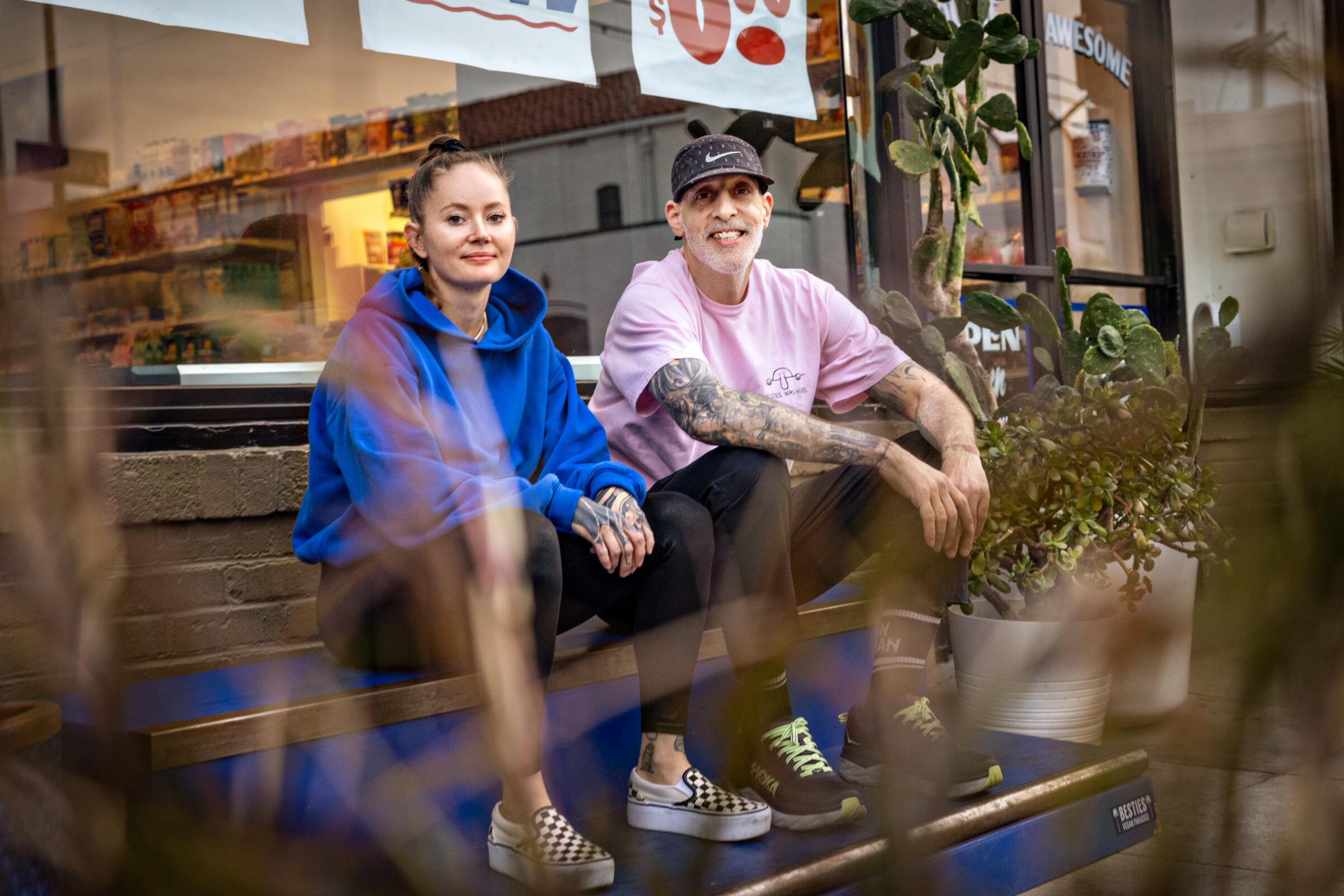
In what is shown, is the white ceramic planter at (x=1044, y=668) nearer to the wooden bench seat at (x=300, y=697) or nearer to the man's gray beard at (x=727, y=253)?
the wooden bench seat at (x=300, y=697)

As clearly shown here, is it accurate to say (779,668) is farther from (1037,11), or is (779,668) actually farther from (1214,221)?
(1037,11)

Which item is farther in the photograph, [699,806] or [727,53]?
[727,53]

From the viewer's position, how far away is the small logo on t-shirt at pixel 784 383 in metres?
2.28

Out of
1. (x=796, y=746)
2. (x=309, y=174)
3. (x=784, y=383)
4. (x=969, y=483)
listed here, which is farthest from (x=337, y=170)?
(x=796, y=746)

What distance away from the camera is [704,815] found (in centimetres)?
151

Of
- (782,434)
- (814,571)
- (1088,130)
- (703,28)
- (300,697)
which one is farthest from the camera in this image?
(1088,130)

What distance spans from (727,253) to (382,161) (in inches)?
74.8

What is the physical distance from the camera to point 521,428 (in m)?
2.00

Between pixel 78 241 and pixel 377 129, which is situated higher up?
pixel 377 129

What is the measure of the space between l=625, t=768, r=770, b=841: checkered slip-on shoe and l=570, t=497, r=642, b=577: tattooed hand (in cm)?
33

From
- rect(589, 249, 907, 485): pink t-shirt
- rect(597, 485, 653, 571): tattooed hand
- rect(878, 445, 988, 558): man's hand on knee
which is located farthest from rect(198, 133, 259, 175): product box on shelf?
rect(878, 445, 988, 558): man's hand on knee

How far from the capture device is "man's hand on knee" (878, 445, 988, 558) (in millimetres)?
1894

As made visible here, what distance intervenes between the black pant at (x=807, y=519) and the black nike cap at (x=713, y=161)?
59 centimetres

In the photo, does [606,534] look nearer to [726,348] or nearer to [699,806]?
[699,806]
